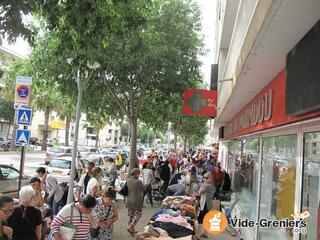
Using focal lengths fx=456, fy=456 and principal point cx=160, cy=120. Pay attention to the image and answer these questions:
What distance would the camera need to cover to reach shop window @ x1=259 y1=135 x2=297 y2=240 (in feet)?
21.7

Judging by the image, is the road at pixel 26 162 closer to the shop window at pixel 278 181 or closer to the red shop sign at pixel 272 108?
the shop window at pixel 278 181

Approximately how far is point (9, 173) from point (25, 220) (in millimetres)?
8916

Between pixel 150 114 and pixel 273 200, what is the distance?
15.2 metres

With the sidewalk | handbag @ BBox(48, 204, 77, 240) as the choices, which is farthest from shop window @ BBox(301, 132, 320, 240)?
the sidewalk

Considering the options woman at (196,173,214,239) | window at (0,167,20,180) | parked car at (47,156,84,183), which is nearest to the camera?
woman at (196,173,214,239)

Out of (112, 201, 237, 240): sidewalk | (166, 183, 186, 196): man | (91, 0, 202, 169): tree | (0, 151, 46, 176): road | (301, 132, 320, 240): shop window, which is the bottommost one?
(112, 201, 237, 240): sidewalk

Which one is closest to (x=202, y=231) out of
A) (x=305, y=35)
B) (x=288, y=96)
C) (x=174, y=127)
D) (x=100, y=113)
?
(x=288, y=96)

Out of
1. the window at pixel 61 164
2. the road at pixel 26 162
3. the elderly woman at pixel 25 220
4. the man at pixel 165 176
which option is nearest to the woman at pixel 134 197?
the elderly woman at pixel 25 220

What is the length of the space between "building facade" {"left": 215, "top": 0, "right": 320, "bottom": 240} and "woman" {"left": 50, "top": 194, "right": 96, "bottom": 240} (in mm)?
2635

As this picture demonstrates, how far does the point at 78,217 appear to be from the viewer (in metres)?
6.02

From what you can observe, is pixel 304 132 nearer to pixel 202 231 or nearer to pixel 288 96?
pixel 288 96

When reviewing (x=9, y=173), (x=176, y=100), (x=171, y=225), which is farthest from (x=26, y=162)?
(x=171, y=225)

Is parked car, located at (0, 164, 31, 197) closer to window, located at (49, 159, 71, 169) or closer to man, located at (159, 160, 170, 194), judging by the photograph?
man, located at (159, 160, 170, 194)

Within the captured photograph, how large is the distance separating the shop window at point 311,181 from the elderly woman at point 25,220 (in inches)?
133
